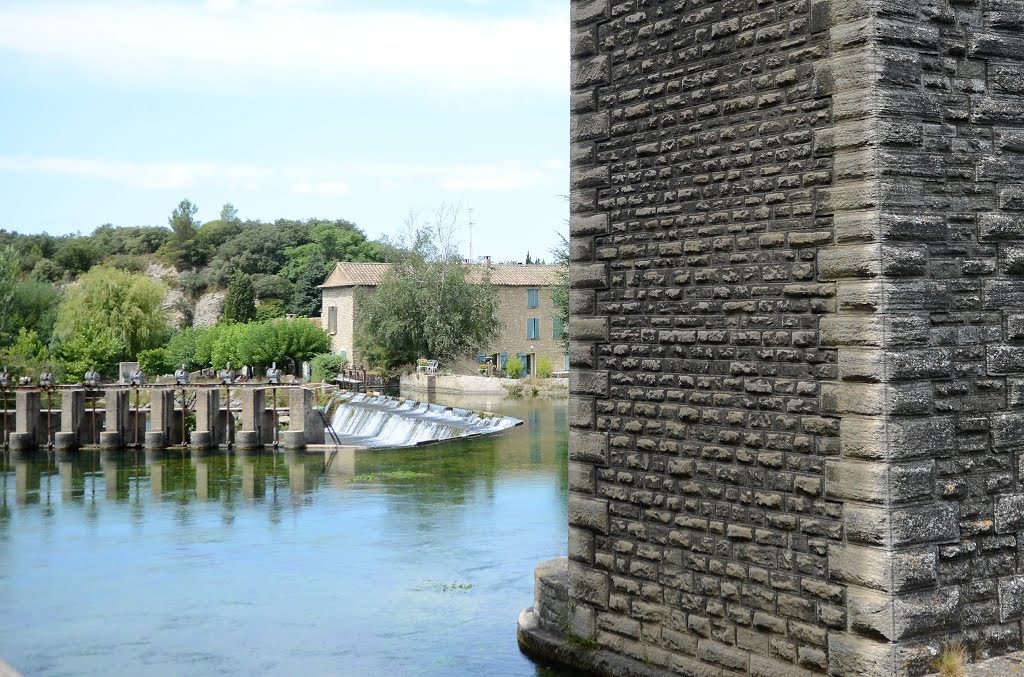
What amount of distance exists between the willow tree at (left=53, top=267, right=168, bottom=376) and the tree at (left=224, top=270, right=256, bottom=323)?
18.2m

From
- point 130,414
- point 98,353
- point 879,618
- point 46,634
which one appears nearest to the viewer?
point 879,618

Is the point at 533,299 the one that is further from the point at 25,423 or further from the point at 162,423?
the point at 25,423

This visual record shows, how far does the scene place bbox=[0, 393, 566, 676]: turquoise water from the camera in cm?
1015

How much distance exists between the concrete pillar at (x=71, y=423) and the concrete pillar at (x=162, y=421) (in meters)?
1.78

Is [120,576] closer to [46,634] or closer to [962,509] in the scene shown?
[46,634]

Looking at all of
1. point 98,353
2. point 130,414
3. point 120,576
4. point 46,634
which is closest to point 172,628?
point 46,634

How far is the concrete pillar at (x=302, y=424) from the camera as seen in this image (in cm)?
2542

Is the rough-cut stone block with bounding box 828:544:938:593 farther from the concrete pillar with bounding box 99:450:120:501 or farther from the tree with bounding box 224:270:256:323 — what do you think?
the tree with bounding box 224:270:256:323

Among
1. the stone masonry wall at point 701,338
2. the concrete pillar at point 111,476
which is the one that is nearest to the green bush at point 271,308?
the concrete pillar at point 111,476

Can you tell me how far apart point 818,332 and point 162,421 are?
72.8 feet

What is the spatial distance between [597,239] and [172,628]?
232 inches

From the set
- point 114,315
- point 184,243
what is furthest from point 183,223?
point 114,315

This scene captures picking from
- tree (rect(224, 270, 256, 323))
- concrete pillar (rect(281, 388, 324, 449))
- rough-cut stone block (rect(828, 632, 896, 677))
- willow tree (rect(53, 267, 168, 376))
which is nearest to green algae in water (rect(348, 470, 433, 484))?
concrete pillar (rect(281, 388, 324, 449))

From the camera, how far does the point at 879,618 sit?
21.3ft
